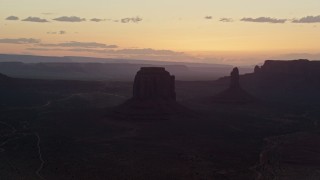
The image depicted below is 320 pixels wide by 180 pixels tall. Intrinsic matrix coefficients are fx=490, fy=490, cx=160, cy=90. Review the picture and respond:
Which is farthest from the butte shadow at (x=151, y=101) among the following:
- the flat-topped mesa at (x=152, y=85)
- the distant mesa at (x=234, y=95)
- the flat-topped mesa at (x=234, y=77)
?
the distant mesa at (x=234, y=95)

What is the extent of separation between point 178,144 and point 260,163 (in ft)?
61.0

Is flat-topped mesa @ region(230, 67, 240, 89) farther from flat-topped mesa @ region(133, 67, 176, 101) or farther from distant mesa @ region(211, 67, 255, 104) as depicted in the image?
flat-topped mesa @ region(133, 67, 176, 101)

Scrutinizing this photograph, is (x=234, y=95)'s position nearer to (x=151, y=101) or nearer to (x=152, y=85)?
(x=152, y=85)

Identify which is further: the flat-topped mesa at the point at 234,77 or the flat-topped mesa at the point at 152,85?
the flat-topped mesa at the point at 234,77

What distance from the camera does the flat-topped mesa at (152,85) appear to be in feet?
390

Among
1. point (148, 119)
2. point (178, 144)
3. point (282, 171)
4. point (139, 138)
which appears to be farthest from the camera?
point (148, 119)

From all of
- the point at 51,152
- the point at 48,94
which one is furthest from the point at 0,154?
the point at 48,94

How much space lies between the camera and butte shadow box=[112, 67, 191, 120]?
116 m

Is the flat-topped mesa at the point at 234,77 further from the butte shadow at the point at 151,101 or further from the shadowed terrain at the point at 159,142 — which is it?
the butte shadow at the point at 151,101

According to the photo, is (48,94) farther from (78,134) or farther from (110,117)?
(78,134)

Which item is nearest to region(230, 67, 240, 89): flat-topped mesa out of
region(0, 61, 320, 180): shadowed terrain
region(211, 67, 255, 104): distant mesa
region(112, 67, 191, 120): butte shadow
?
region(211, 67, 255, 104): distant mesa

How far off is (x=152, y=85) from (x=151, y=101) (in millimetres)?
3888

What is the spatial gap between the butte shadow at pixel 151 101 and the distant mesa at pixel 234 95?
37.1 meters

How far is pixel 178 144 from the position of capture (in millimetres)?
88625
